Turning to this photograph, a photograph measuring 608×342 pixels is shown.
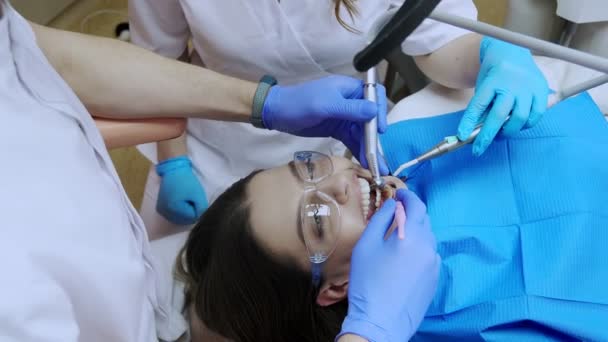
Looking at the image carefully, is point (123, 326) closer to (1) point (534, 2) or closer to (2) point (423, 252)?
(2) point (423, 252)

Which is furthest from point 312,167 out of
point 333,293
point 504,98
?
point 504,98

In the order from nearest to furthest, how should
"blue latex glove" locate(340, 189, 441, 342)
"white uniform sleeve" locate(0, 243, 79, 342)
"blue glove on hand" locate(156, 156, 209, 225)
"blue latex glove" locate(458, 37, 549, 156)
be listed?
"white uniform sleeve" locate(0, 243, 79, 342) → "blue latex glove" locate(340, 189, 441, 342) → "blue latex glove" locate(458, 37, 549, 156) → "blue glove on hand" locate(156, 156, 209, 225)

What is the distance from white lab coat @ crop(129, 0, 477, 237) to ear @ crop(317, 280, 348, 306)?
47 cm

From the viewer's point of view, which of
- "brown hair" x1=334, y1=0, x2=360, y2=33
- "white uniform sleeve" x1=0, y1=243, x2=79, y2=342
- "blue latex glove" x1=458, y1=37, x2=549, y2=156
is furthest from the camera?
"brown hair" x1=334, y1=0, x2=360, y2=33

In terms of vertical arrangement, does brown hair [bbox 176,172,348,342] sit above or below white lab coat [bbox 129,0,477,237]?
below

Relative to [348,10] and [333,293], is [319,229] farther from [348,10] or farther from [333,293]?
[348,10]

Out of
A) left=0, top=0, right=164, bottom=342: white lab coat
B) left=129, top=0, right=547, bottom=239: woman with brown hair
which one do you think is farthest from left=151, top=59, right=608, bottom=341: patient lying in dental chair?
left=0, top=0, right=164, bottom=342: white lab coat

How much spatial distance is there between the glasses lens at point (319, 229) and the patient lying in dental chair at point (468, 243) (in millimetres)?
18

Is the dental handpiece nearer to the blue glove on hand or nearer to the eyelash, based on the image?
the eyelash

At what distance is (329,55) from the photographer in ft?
4.05

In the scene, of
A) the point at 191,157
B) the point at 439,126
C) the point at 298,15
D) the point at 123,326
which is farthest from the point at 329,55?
the point at 123,326

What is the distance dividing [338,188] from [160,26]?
59 cm

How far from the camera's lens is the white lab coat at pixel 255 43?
1150 mm

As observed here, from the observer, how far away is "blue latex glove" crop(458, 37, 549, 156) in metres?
0.98
